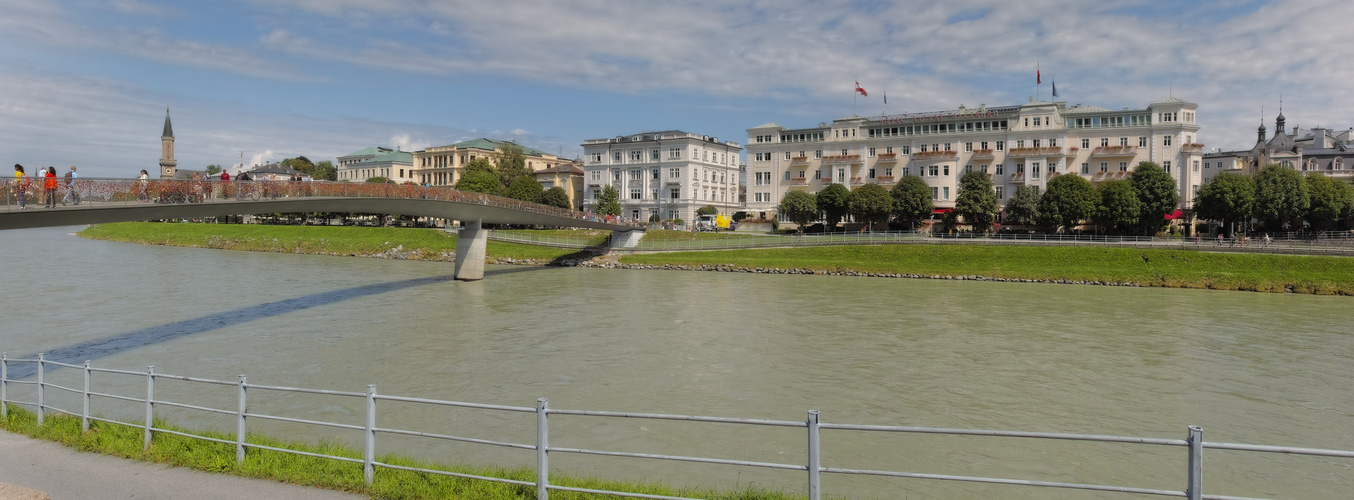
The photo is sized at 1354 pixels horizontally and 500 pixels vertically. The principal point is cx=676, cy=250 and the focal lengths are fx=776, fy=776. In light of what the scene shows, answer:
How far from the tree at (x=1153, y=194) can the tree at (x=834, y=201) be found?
24.1m

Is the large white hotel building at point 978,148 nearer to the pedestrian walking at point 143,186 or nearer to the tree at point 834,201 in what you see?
the tree at point 834,201

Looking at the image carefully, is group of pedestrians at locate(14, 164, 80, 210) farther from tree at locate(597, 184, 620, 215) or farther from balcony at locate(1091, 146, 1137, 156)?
balcony at locate(1091, 146, 1137, 156)

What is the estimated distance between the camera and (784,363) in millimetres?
22391

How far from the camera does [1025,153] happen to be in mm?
75688

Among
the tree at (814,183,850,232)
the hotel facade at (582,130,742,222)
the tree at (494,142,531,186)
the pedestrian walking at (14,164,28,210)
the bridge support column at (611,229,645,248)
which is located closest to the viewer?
the pedestrian walking at (14,164,28,210)

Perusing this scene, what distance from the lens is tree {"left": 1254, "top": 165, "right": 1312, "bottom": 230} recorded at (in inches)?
2473

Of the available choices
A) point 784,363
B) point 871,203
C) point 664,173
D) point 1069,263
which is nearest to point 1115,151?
point 871,203

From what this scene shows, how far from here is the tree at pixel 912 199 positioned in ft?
238

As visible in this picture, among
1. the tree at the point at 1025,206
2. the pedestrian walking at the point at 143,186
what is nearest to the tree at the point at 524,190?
the tree at the point at 1025,206

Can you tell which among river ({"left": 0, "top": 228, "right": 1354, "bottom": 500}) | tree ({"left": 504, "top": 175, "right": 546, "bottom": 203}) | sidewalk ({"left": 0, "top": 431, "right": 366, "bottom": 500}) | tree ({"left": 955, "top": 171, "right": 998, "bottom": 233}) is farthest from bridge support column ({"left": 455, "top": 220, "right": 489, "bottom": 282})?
tree ({"left": 955, "top": 171, "right": 998, "bottom": 233})

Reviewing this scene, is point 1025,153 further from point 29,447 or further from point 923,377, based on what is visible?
point 29,447

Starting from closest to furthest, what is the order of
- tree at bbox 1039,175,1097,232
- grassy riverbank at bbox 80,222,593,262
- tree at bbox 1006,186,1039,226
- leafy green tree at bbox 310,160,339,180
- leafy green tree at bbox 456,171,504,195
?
tree at bbox 1039,175,1097,232
grassy riverbank at bbox 80,222,593,262
tree at bbox 1006,186,1039,226
leafy green tree at bbox 456,171,504,195
leafy green tree at bbox 310,160,339,180

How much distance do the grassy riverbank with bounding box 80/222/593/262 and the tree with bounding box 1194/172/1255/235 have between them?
2079 inches

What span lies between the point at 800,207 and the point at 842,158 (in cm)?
1095
